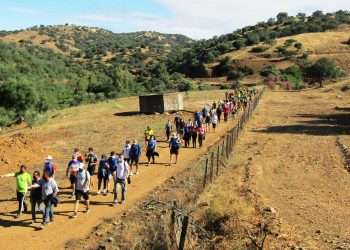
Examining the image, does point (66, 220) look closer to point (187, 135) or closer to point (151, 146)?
point (151, 146)

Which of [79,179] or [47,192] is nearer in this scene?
[47,192]

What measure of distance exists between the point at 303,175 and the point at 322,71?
5655cm

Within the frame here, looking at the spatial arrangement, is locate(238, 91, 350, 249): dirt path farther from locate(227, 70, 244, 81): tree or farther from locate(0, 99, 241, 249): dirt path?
locate(227, 70, 244, 81): tree

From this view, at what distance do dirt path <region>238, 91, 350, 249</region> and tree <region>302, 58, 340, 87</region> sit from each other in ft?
109

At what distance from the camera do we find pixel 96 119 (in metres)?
40.9

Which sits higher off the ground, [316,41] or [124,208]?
[316,41]

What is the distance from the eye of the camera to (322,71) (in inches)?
2844

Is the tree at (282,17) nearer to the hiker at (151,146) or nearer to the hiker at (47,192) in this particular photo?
the hiker at (151,146)

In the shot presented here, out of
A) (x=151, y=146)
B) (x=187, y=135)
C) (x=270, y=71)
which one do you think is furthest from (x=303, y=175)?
(x=270, y=71)

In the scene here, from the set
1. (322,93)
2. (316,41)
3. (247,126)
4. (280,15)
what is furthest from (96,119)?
(280,15)

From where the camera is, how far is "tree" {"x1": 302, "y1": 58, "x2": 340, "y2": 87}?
7138cm

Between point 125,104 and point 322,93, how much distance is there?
30.9 m

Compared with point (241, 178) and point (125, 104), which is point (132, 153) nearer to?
point (241, 178)

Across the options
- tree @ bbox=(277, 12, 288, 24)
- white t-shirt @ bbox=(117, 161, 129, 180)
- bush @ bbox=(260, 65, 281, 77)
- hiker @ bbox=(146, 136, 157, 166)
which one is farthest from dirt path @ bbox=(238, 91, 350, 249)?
tree @ bbox=(277, 12, 288, 24)
